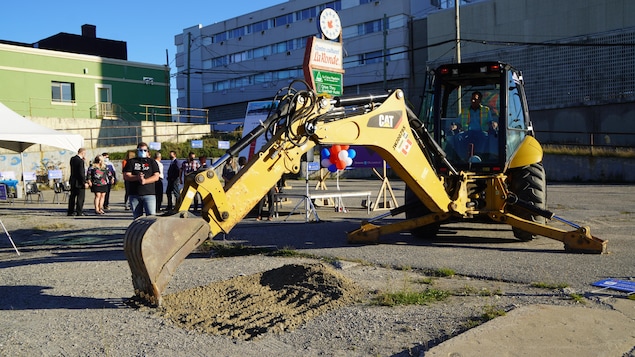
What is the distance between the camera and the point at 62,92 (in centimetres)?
4156

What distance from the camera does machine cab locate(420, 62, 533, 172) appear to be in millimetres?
9688

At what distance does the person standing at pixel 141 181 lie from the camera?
10.7 metres

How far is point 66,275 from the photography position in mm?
7984

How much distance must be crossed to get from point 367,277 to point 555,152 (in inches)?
984

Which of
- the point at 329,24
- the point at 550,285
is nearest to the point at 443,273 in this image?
the point at 550,285

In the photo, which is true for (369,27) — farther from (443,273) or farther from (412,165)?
(443,273)

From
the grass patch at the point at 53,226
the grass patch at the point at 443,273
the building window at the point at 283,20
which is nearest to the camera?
the grass patch at the point at 443,273

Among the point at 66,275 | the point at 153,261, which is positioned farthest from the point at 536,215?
the point at 66,275

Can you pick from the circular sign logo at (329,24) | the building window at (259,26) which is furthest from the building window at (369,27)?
the circular sign logo at (329,24)

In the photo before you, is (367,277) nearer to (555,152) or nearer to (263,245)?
(263,245)

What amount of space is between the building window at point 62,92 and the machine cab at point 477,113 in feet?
122

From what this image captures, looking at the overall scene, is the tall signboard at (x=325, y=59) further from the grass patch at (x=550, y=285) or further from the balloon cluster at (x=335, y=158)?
the grass patch at (x=550, y=285)

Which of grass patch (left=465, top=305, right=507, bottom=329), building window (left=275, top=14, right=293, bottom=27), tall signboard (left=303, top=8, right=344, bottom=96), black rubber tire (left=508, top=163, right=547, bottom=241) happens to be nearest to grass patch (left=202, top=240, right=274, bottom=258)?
black rubber tire (left=508, top=163, right=547, bottom=241)

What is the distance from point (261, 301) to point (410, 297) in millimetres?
1563
